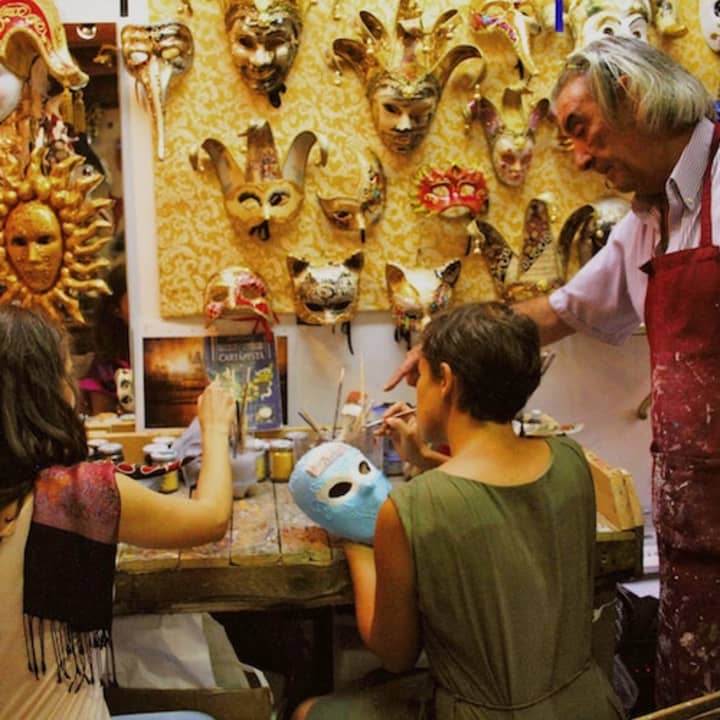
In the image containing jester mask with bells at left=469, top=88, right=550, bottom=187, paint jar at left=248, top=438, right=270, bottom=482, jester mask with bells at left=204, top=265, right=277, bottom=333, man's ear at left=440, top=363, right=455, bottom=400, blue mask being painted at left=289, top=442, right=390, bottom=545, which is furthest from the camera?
jester mask with bells at left=469, top=88, right=550, bottom=187

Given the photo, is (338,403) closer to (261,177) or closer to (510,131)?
(261,177)

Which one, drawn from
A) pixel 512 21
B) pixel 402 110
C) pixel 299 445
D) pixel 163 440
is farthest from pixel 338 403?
pixel 512 21

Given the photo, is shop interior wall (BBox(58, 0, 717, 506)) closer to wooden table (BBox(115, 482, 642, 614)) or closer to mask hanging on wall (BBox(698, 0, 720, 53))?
mask hanging on wall (BBox(698, 0, 720, 53))

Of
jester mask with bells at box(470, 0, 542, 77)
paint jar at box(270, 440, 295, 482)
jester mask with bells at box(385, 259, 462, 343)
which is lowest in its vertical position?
paint jar at box(270, 440, 295, 482)

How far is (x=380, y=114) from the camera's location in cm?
198

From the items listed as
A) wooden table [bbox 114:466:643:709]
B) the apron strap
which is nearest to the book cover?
wooden table [bbox 114:466:643:709]

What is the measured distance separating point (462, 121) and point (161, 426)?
3.31ft

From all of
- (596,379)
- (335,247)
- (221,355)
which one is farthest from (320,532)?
(596,379)

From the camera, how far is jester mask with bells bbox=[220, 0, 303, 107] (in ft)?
6.17

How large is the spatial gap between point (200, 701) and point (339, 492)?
0.42 metres

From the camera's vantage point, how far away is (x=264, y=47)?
6.28 ft

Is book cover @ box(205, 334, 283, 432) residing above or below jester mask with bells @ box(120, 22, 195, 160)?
below

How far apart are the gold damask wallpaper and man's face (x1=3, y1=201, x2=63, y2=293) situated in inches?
9.4

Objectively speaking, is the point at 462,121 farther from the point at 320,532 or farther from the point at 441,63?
the point at 320,532
